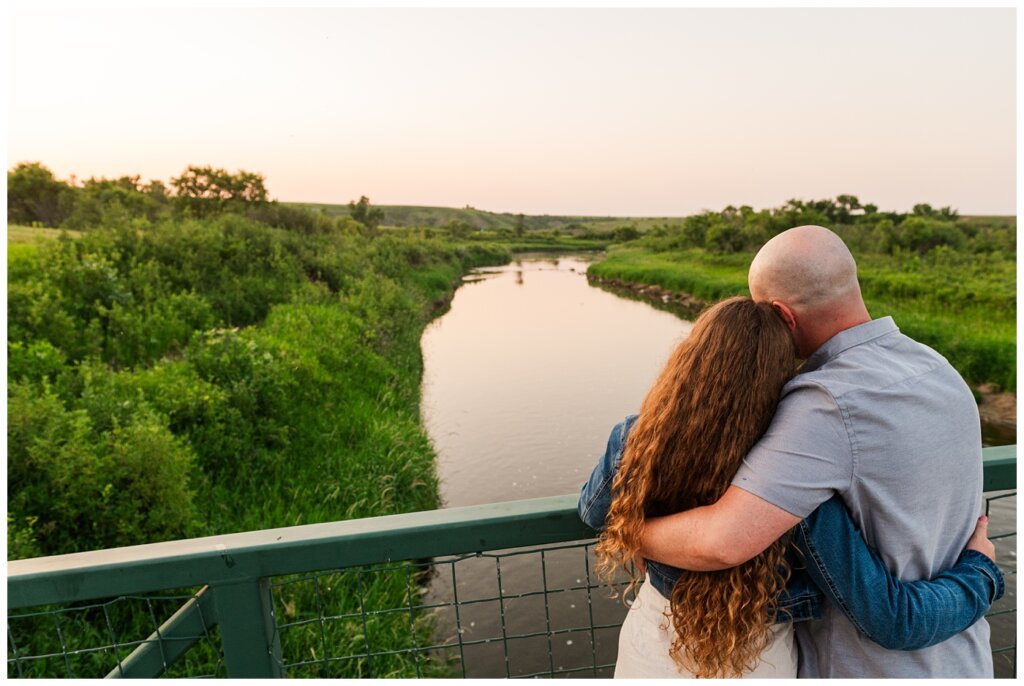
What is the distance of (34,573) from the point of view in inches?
51.2

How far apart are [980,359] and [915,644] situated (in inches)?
475

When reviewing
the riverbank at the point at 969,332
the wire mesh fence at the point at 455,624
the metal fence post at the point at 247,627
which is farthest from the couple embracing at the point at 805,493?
the riverbank at the point at 969,332

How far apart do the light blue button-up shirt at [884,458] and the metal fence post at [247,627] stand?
102cm

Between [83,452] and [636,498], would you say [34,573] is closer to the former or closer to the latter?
[636,498]

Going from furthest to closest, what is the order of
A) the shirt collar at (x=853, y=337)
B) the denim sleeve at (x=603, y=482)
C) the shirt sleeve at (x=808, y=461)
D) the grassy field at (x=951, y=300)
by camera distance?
the grassy field at (x=951, y=300) → the denim sleeve at (x=603, y=482) → the shirt collar at (x=853, y=337) → the shirt sleeve at (x=808, y=461)

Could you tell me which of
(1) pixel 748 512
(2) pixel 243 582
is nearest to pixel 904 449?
(1) pixel 748 512

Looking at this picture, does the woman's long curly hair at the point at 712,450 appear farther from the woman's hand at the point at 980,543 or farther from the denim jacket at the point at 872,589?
the woman's hand at the point at 980,543

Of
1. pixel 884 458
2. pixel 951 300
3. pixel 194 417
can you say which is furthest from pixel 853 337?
pixel 951 300

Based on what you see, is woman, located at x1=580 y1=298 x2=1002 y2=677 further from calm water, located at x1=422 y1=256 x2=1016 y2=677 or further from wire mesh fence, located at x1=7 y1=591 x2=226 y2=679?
wire mesh fence, located at x1=7 y1=591 x2=226 y2=679

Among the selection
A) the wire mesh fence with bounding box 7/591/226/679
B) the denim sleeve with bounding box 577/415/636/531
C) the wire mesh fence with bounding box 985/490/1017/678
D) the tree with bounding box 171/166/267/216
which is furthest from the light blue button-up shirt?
the tree with bounding box 171/166/267/216

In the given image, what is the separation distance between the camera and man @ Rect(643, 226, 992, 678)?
3.36ft

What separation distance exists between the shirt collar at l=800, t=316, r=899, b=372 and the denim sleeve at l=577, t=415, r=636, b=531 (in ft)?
1.22

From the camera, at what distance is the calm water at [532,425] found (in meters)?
4.86

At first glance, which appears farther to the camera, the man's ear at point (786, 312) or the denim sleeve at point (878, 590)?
the man's ear at point (786, 312)
